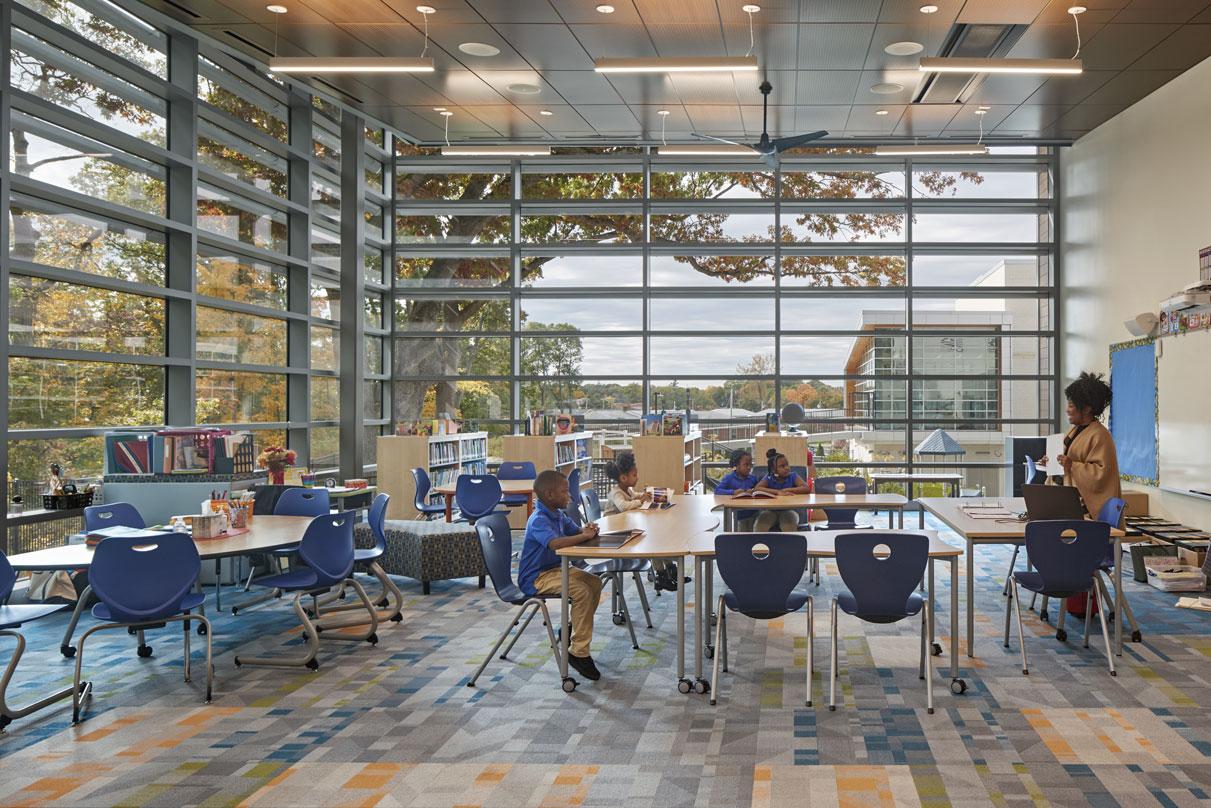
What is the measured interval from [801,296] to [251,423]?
286 inches

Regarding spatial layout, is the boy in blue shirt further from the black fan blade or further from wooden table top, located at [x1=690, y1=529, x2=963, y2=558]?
the black fan blade

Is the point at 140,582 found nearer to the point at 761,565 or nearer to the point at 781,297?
the point at 761,565

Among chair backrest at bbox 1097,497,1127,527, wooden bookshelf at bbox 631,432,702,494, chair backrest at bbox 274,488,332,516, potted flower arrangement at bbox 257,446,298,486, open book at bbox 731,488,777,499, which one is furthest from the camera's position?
wooden bookshelf at bbox 631,432,702,494

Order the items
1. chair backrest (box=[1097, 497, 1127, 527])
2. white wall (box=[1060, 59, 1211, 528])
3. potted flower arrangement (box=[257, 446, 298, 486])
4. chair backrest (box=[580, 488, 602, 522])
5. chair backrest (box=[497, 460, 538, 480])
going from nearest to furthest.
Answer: chair backrest (box=[1097, 497, 1127, 527])
chair backrest (box=[580, 488, 602, 522])
potted flower arrangement (box=[257, 446, 298, 486])
white wall (box=[1060, 59, 1211, 528])
chair backrest (box=[497, 460, 538, 480])

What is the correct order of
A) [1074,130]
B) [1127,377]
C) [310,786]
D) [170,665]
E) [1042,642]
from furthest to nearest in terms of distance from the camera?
[1074,130]
[1127,377]
[1042,642]
[170,665]
[310,786]

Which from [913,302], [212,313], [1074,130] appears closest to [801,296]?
[913,302]

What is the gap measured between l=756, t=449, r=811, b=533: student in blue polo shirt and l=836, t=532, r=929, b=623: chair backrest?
2.70m

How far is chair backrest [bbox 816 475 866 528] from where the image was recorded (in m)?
7.57

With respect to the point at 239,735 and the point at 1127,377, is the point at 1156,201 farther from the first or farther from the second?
the point at 239,735

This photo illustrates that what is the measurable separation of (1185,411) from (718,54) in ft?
18.2

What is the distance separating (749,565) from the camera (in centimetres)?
448

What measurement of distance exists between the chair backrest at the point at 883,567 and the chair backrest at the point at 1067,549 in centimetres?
101

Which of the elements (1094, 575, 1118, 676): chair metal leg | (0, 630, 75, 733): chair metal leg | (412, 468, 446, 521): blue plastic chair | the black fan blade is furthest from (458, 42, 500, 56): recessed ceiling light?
(1094, 575, 1118, 676): chair metal leg

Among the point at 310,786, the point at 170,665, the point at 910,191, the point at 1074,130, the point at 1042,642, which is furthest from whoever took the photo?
the point at 910,191
